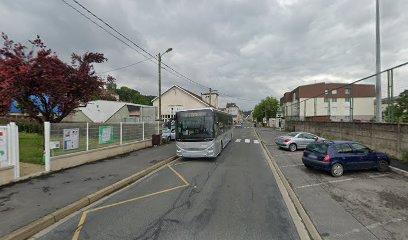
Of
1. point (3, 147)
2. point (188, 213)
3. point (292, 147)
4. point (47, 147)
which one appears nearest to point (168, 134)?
point (292, 147)

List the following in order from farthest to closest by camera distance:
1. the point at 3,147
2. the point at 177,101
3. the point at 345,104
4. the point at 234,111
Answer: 1. the point at 234,111
2. the point at 177,101
3. the point at 345,104
4. the point at 3,147

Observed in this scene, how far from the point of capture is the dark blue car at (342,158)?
9.16 metres

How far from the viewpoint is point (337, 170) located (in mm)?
9180

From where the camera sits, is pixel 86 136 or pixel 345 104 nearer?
pixel 86 136

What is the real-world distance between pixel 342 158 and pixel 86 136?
10889 mm

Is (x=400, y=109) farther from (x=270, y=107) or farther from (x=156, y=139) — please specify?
(x=270, y=107)

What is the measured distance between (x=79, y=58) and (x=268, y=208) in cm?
989

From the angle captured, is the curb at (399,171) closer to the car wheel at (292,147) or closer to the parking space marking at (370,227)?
the parking space marking at (370,227)

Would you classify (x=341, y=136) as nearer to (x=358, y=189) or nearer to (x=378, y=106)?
(x=378, y=106)

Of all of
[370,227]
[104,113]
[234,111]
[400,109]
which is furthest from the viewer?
[234,111]

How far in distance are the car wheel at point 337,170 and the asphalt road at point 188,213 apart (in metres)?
2.44

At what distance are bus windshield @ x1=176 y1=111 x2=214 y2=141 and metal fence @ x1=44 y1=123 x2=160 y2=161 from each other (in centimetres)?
375

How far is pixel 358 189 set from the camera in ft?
24.5

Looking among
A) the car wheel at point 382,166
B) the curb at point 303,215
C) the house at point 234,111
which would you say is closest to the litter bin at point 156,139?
the curb at point 303,215
